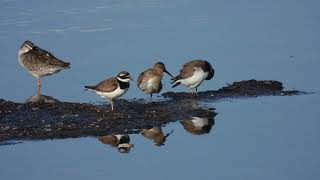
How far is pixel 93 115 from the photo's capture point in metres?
18.0

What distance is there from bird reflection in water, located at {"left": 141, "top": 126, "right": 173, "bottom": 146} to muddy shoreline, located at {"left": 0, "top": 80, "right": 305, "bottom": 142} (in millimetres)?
168

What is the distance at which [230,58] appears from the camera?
75.5 ft

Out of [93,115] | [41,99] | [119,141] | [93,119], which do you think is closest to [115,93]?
[93,115]

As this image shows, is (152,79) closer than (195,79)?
Yes

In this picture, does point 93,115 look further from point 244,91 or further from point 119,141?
point 244,91

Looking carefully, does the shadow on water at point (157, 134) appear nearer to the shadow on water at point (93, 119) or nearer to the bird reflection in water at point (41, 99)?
the shadow on water at point (93, 119)

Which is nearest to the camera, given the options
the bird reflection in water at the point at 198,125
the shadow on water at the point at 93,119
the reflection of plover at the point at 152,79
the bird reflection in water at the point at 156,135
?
the bird reflection in water at the point at 156,135

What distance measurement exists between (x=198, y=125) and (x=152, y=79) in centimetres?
265

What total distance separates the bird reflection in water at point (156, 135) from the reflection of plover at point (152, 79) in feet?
8.78

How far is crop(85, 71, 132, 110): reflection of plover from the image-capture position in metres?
18.3

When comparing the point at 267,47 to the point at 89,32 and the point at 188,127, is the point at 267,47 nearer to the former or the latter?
the point at 89,32

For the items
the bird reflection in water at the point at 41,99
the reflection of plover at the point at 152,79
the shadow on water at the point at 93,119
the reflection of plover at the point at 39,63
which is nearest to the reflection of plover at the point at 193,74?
the reflection of plover at the point at 152,79

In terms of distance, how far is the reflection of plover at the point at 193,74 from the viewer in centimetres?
2042

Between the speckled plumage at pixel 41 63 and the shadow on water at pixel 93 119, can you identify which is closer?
the shadow on water at pixel 93 119
